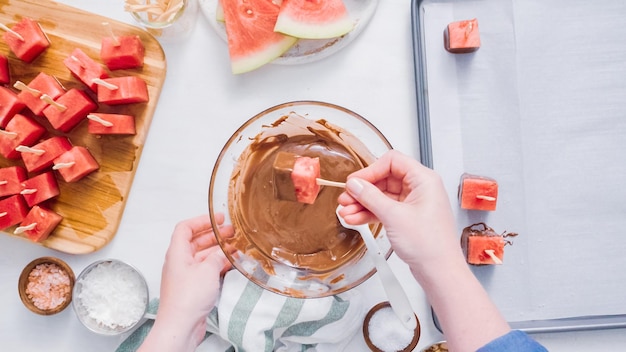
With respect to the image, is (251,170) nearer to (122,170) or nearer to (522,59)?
(122,170)

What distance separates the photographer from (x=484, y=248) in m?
1.49

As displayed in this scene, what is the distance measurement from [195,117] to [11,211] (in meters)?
0.58

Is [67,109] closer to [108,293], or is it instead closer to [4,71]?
[4,71]

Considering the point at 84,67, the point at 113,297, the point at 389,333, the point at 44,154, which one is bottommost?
the point at 389,333

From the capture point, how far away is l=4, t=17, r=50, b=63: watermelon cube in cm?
157

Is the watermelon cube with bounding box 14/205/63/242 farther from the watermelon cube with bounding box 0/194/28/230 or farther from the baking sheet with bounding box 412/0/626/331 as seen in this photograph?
the baking sheet with bounding box 412/0/626/331

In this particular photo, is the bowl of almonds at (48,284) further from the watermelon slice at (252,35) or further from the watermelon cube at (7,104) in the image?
the watermelon slice at (252,35)

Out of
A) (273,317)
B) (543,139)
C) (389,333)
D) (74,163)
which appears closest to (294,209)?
(273,317)

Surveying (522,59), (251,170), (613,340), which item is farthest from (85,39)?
(613,340)

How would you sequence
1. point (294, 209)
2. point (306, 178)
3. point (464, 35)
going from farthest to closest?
1. point (464, 35)
2. point (294, 209)
3. point (306, 178)

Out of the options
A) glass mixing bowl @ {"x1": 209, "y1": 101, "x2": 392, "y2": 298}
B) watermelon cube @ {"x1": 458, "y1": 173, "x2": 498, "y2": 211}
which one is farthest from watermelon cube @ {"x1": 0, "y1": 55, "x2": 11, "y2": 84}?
watermelon cube @ {"x1": 458, "y1": 173, "x2": 498, "y2": 211}

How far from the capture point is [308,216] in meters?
1.42

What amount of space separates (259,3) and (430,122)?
1.95ft

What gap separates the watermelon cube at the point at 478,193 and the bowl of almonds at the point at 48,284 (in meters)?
1.13
